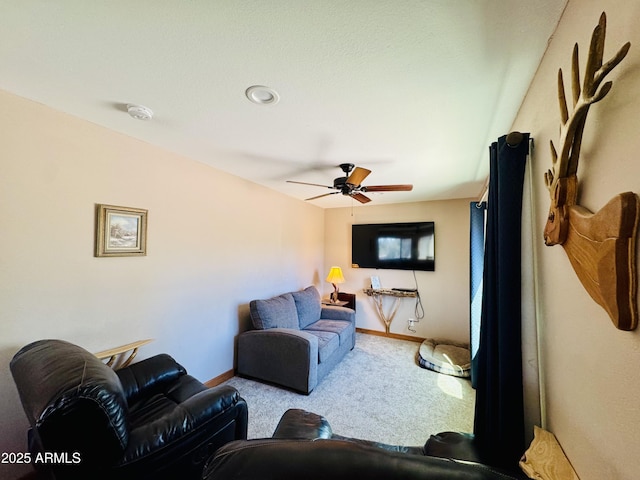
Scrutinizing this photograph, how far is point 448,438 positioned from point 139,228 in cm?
268

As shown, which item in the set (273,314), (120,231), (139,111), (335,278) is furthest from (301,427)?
(335,278)

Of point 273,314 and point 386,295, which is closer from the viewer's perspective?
point 273,314

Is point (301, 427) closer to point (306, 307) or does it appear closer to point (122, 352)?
point (122, 352)

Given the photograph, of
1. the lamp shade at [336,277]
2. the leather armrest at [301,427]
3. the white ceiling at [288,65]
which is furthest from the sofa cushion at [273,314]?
the white ceiling at [288,65]

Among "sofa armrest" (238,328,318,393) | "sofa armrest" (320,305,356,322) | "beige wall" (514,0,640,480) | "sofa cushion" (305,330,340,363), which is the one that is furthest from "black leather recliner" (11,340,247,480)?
"sofa armrest" (320,305,356,322)

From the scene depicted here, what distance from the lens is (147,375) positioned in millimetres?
1824

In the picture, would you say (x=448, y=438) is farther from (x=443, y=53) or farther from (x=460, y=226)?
(x=460, y=226)

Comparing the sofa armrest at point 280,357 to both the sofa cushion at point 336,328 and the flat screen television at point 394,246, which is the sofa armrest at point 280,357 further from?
the flat screen television at point 394,246

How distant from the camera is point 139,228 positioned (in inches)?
83.1

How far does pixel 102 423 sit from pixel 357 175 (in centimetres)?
221

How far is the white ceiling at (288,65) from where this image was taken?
3.12 feet

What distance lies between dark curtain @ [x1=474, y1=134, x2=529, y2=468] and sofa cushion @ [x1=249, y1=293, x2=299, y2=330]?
218 cm

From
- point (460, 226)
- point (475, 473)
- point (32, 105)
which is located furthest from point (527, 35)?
point (460, 226)

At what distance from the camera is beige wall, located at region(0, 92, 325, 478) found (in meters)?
1.51
